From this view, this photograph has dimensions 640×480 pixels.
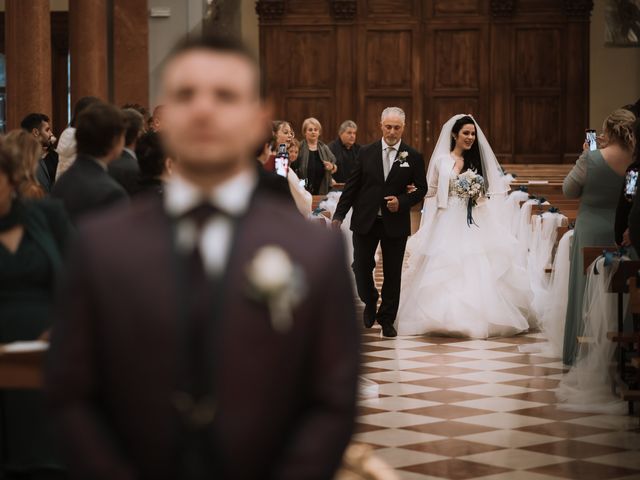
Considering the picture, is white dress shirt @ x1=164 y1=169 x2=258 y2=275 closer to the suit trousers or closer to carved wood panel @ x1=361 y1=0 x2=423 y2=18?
the suit trousers

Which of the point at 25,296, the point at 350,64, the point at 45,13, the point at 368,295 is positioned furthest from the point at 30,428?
the point at 350,64

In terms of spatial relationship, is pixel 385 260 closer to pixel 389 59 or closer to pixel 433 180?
pixel 433 180

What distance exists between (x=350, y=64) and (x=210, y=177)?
66.2 ft

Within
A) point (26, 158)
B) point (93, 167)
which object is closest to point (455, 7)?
point (93, 167)

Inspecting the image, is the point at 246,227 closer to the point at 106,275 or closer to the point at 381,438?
the point at 106,275

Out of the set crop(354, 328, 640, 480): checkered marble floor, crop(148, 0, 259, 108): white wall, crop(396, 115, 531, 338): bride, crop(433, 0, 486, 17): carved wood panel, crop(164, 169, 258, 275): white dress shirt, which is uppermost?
crop(433, 0, 486, 17): carved wood panel

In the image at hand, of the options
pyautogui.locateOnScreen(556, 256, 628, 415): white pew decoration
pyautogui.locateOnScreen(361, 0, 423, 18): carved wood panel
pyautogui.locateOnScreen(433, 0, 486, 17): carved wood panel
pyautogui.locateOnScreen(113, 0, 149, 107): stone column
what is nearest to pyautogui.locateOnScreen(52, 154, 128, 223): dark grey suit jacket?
pyautogui.locateOnScreen(556, 256, 628, 415): white pew decoration

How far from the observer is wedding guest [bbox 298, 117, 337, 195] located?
15.3 meters

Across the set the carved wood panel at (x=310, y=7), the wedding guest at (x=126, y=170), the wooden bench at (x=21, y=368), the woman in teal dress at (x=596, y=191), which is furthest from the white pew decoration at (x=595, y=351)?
the carved wood panel at (x=310, y=7)

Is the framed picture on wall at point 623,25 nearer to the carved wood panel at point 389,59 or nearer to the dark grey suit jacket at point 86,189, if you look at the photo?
the carved wood panel at point 389,59

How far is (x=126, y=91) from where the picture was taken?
1436 cm

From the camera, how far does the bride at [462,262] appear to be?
10766 mm

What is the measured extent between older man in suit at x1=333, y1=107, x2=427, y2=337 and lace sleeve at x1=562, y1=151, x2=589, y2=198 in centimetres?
197

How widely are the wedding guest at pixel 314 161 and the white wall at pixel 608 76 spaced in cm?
791
